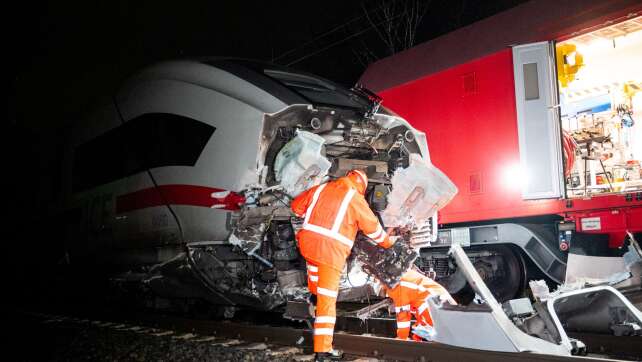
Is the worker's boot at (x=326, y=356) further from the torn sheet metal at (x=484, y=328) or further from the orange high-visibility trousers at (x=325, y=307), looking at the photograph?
the torn sheet metal at (x=484, y=328)

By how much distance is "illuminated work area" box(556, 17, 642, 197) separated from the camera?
7.20m

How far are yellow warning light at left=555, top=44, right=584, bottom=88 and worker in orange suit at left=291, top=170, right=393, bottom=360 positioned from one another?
3766 mm

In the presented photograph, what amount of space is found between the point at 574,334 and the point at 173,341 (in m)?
3.49

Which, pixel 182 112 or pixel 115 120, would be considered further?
pixel 115 120

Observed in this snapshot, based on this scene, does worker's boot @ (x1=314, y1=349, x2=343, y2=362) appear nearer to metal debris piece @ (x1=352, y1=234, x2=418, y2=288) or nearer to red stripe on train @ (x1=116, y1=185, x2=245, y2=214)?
metal debris piece @ (x1=352, y1=234, x2=418, y2=288)

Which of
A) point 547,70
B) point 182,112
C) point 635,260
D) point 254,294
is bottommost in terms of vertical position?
point 254,294

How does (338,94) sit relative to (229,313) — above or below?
above

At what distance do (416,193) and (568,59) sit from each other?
2970 millimetres

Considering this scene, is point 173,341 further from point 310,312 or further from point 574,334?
point 574,334

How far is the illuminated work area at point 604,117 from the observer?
23.6 feet

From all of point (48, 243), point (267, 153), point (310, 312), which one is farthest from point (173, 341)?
point (48, 243)

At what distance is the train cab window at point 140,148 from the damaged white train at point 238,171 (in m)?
0.02

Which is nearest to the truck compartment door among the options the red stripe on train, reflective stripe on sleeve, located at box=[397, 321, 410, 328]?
reflective stripe on sleeve, located at box=[397, 321, 410, 328]

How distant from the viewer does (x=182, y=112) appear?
527 cm
